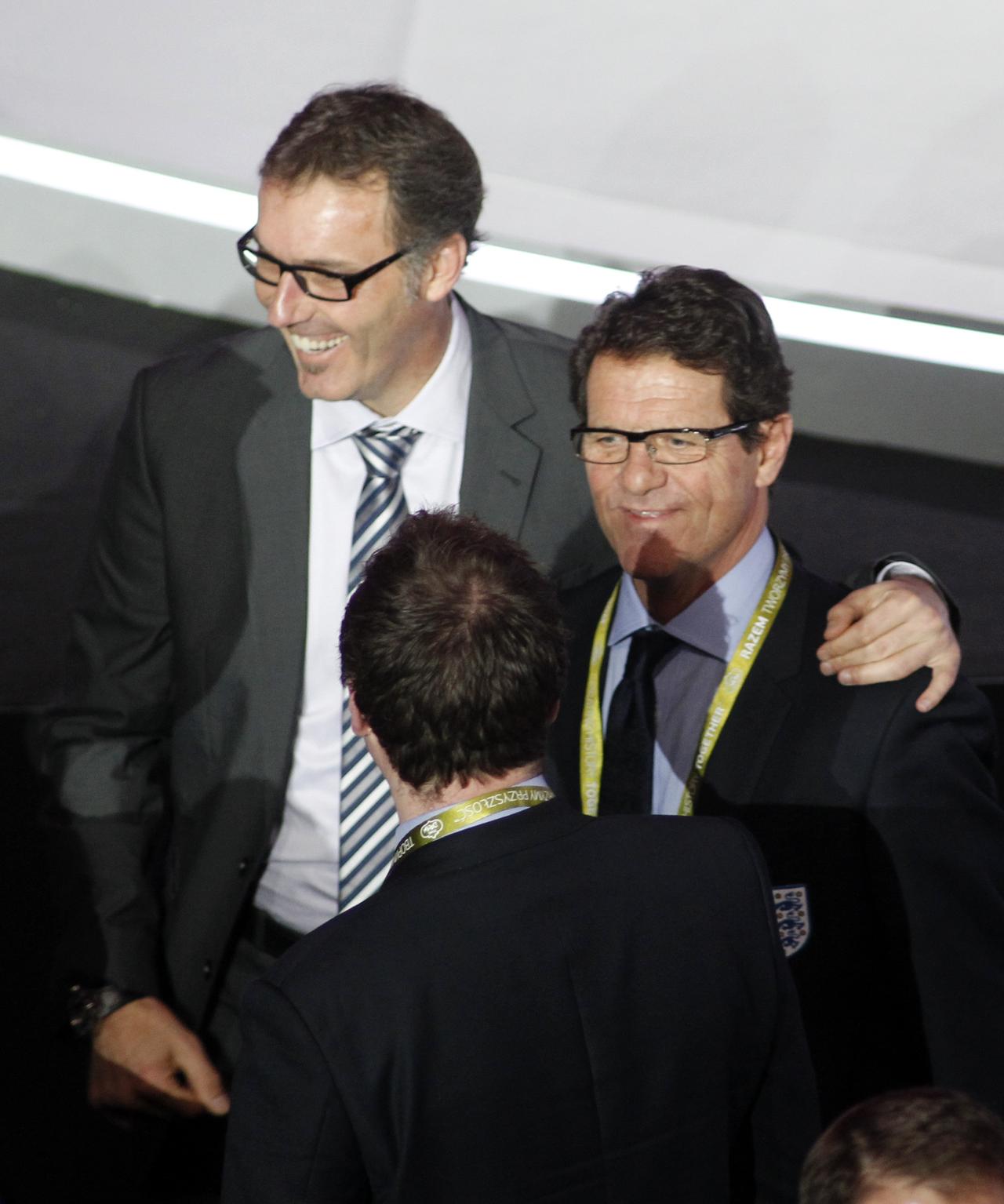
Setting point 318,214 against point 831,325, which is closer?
point 318,214

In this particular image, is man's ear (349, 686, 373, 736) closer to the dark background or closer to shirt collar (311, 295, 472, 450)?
shirt collar (311, 295, 472, 450)

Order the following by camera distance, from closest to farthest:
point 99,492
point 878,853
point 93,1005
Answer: point 878,853 < point 93,1005 < point 99,492

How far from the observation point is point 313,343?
2.17 meters

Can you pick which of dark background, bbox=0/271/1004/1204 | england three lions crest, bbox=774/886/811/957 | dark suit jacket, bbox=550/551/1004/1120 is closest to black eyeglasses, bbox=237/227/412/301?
dark suit jacket, bbox=550/551/1004/1120

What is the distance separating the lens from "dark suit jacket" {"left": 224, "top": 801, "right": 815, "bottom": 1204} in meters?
1.36

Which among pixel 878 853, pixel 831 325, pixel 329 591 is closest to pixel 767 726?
pixel 878 853

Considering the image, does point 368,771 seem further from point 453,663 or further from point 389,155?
point 389,155

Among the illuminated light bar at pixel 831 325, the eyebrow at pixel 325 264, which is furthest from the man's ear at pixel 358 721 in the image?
the illuminated light bar at pixel 831 325

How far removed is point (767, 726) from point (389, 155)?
39.9 inches

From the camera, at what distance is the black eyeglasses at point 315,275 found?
84.3 inches

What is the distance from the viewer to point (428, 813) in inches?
59.0

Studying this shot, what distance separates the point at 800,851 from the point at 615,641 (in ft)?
1.29

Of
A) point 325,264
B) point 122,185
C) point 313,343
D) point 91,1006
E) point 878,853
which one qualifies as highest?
point 122,185

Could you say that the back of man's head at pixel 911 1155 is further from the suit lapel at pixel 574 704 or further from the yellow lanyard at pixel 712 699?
the suit lapel at pixel 574 704
